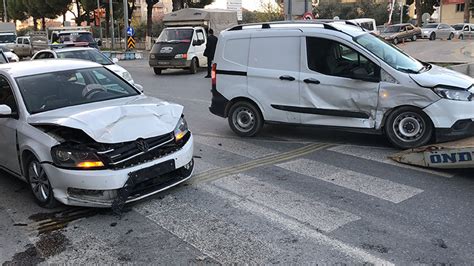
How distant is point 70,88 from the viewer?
5.98m

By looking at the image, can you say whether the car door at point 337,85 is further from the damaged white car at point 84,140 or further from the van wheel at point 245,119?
the damaged white car at point 84,140

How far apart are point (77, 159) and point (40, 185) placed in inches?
29.2

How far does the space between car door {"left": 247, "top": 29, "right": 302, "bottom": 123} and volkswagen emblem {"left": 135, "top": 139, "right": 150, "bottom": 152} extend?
3.34 meters

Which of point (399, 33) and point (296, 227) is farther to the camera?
point (399, 33)

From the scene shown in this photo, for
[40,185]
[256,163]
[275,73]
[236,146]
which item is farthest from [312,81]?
[40,185]

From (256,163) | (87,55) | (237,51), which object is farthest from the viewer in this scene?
(87,55)

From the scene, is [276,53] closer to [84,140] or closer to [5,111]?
[84,140]

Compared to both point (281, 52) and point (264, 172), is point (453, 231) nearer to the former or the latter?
point (264, 172)

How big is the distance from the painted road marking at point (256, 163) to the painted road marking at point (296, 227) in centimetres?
40

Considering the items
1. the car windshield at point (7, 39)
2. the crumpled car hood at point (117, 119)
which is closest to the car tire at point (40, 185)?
the crumpled car hood at point (117, 119)

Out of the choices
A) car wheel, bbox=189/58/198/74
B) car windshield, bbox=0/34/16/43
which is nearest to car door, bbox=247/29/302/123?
car wheel, bbox=189/58/198/74

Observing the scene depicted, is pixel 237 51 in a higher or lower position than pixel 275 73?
higher

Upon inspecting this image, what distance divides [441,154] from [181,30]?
16.6m

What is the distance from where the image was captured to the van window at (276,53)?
759cm
